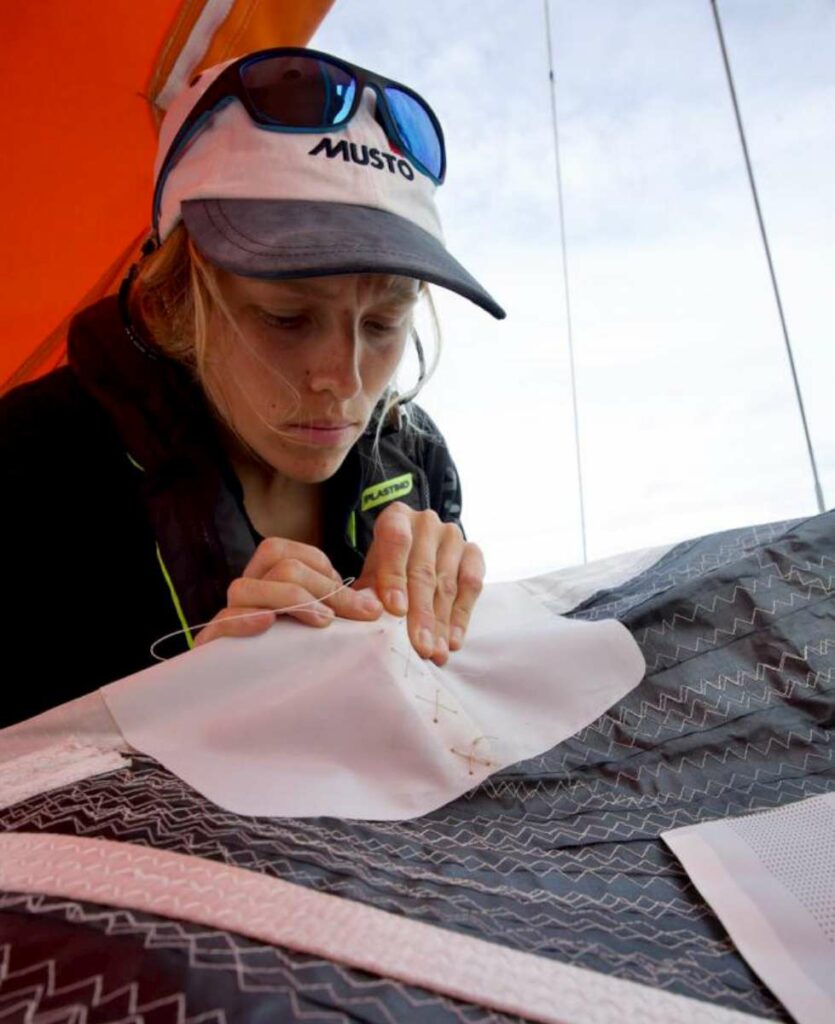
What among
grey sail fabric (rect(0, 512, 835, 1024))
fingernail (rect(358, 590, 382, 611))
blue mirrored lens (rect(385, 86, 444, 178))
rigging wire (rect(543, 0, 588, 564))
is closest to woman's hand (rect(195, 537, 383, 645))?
fingernail (rect(358, 590, 382, 611))

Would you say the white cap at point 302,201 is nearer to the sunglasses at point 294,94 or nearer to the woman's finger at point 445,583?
the sunglasses at point 294,94

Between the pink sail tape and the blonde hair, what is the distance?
413mm

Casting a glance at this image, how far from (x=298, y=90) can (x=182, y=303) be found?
0.21 metres

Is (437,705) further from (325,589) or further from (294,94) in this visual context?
(294,94)

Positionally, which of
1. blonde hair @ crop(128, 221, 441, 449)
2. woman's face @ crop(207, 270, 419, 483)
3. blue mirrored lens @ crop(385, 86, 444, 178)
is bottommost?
woman's face @ crop(207, 270, 419, 483)

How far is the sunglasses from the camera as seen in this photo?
1.90 feet

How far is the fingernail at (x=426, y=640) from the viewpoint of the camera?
0.52 meters

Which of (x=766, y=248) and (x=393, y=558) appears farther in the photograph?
(x=766, y=248)

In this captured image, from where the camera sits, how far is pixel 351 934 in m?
0.26

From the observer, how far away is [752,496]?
61.7 inches

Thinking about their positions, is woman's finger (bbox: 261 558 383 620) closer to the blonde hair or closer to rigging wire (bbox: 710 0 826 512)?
the blonde hair

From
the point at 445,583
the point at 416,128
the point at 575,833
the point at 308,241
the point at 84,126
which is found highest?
the point at 84,126

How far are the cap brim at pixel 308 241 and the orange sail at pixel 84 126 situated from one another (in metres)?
0.93

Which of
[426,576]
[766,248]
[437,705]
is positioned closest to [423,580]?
[426,576]
